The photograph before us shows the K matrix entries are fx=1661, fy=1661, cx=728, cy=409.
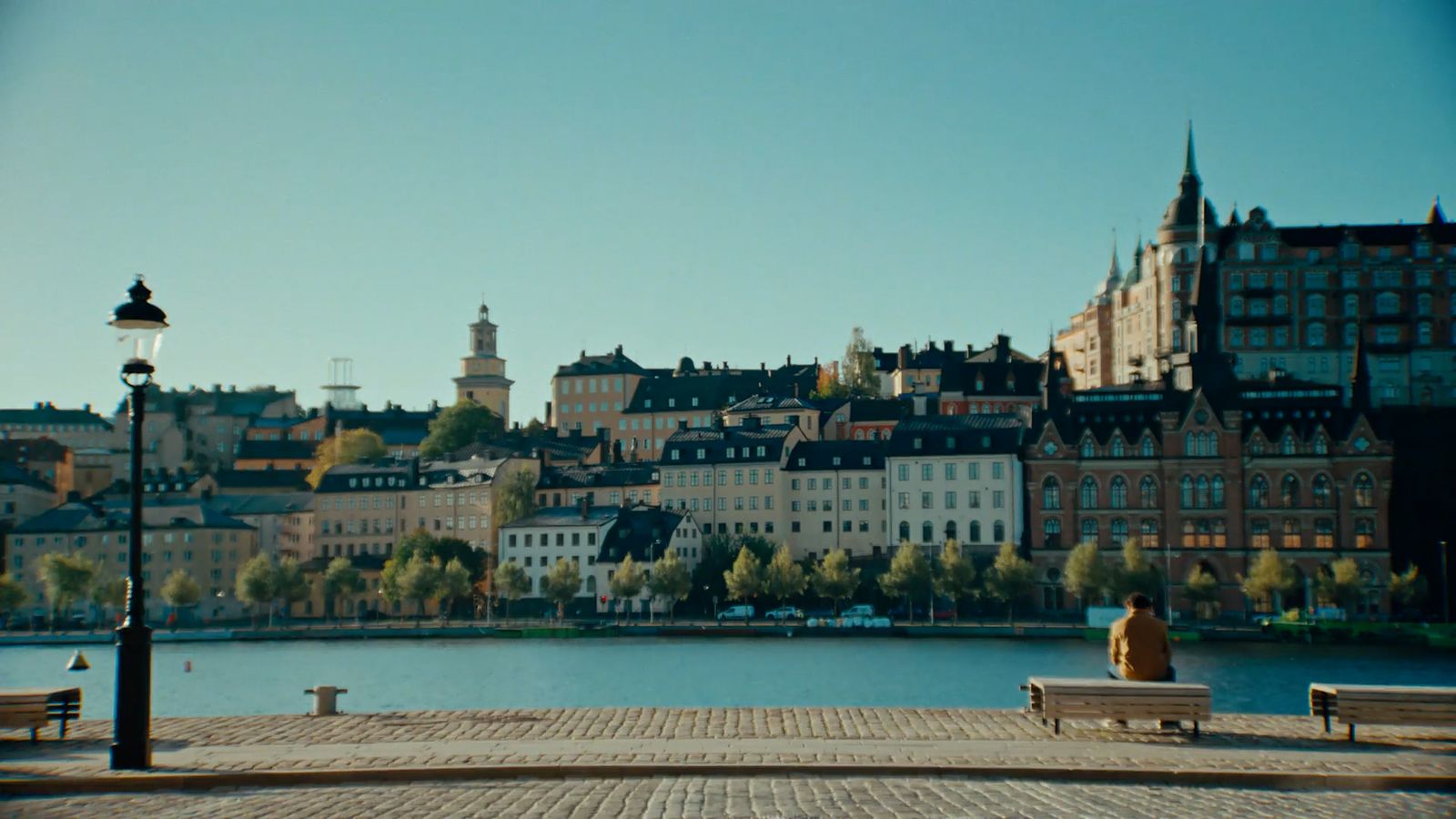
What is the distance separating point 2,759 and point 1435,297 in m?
118

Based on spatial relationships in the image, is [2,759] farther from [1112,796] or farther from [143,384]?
[1112,796]

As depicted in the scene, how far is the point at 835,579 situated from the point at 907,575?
15.0 ft

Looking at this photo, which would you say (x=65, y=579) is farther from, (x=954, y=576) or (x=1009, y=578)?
(x=1009, y=578)

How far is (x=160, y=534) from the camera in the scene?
128 m

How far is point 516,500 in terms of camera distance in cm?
12450

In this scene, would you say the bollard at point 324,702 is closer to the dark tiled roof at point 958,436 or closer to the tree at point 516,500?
the dark tiled roof at point 958,436

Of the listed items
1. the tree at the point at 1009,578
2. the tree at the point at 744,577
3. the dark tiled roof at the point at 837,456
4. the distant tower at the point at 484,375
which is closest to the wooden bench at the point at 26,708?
the tree at the point at 1009,578

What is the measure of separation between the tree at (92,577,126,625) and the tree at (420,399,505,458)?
127 feet

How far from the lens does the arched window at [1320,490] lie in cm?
10112

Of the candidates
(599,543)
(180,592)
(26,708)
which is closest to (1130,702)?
(26,708)

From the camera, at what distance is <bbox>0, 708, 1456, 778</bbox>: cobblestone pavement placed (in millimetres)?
19031

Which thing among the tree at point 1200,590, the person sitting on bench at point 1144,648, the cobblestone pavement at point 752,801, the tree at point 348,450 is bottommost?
the tree at point 1200,590

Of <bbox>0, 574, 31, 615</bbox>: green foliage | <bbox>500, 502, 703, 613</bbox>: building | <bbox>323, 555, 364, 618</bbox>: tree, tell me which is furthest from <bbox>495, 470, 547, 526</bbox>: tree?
<bbox>0, 574, 31, 615</bbox>: green foliage

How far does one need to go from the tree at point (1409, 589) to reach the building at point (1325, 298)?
76.4 feet
